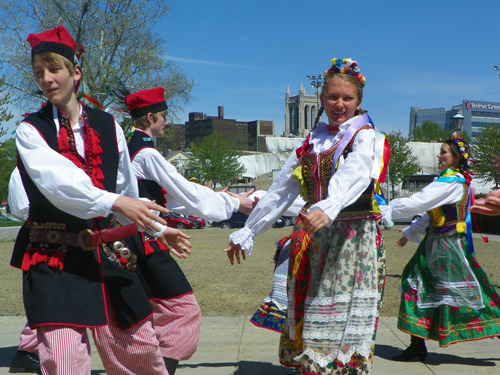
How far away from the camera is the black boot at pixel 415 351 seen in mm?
4402

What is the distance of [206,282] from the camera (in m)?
8.84

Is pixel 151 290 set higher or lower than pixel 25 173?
lower

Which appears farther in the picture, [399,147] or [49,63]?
[399,147]

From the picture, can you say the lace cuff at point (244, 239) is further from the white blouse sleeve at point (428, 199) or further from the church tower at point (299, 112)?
the church tower at point (299, 112)

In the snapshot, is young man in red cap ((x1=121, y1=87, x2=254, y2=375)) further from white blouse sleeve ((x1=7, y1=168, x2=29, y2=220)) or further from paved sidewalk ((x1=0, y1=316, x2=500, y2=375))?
white blouse sleeve ((x1=7, y1=168, x2=29, y2=220))

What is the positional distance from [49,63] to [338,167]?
5.31 feet

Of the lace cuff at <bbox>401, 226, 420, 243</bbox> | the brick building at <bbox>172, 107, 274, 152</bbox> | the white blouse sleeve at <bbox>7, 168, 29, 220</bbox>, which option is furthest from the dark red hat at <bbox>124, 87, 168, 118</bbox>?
the brick building at <bbox>172, 107, 274, 152</bbox>

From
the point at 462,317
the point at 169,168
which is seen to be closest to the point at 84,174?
the point at 169,168

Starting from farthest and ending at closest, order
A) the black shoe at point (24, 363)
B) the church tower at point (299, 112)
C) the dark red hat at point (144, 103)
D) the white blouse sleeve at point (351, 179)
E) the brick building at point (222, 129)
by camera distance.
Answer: the church tower at point (299, 112), the brick building at point (222, 129), the black shoe at point (24, 363), the dark red hat at point (144, 103), the white blouse sleeve at point (351, 179)

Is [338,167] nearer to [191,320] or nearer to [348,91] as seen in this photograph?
[348,91]

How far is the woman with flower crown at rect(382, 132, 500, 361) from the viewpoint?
4461mm

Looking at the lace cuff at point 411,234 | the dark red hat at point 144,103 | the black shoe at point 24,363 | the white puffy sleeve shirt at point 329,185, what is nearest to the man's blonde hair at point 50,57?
the dark red hat at point 144,103

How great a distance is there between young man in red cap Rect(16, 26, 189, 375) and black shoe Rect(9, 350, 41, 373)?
1.65 metres

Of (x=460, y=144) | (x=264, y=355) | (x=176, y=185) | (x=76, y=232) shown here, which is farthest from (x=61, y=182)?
(x=460, y=144)
